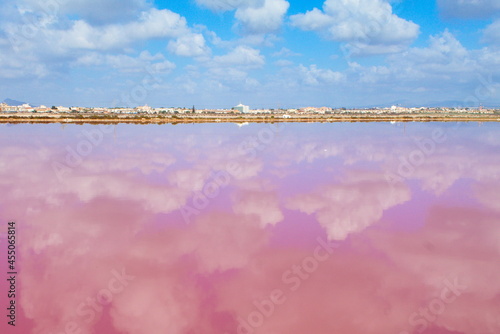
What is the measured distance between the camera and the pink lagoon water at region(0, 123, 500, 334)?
5234 mm

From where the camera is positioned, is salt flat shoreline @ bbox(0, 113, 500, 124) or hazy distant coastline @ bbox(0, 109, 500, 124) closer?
salt flat shoreline @ bbox(0, 113, 500, 124)

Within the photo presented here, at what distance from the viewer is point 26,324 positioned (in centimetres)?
495

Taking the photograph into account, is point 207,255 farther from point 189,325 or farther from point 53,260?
point 53,260

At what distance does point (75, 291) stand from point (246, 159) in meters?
13.2

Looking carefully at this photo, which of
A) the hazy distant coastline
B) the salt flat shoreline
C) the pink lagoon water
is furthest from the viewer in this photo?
the hazy distant coastline

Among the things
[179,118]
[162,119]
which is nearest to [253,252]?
[162,119]

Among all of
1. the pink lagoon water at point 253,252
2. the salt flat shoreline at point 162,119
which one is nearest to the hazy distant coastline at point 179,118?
the salt flat shoreline at point 162,119

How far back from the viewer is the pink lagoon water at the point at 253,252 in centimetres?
523

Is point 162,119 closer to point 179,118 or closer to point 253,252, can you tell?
point 179,118

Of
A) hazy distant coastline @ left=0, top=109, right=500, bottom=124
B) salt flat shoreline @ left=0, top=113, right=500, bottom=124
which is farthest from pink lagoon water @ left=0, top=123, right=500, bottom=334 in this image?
hazy distant coastline @ left=0, top=109, right=500, bottom=124

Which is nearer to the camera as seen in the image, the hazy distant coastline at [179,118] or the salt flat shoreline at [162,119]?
the salt flat shoreline at [162,119]

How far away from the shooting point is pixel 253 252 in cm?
724

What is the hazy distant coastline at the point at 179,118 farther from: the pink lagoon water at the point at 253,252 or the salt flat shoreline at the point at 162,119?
the pink lagoon water at the point at 253,252

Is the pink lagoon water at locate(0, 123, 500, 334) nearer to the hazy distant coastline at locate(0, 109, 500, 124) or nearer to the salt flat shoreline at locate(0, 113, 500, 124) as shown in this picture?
the salt flat shoreline at locate(0, 113, 500, 124)
